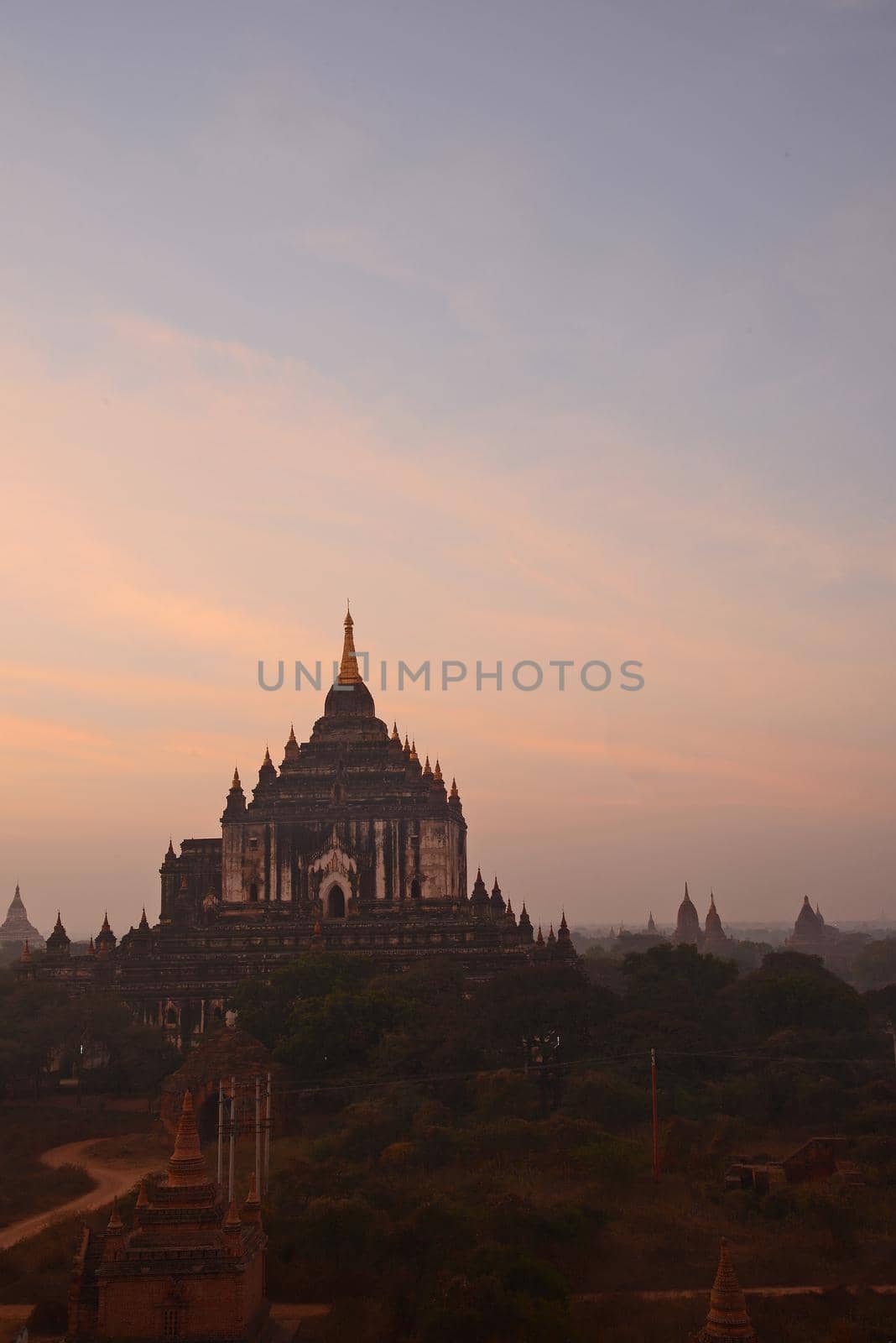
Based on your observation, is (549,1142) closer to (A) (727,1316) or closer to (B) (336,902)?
(A) (727,1316)

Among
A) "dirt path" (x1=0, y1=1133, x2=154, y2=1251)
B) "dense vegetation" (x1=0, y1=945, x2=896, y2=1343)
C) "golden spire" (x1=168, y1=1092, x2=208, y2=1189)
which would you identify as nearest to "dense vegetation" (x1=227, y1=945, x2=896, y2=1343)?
"dense vegetation" (x1=0, y1=945, x2=896, y2=1343)

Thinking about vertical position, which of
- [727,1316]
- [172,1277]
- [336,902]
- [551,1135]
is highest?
→ [336,902]

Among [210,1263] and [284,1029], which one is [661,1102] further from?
[210,1263]

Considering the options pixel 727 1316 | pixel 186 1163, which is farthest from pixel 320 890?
pixel 727 1316

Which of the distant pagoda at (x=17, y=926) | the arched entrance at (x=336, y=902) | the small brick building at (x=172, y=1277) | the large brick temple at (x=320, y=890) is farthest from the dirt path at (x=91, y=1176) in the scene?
the distant pagoda at (x=17, y=926)

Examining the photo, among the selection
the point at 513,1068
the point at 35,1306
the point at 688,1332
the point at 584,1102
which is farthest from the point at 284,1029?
the point at 688,1332

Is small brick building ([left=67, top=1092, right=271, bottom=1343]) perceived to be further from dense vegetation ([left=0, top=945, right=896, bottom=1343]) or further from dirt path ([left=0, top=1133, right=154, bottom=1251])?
dirt path ([left=0, top=1133, right=154, bottom=1251])
